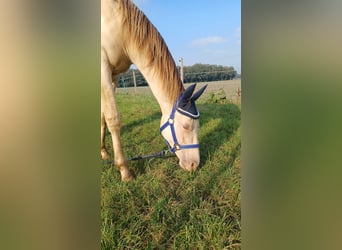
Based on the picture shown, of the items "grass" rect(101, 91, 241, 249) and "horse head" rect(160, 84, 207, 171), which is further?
"horse head" rect(160, 84, 207, 171)

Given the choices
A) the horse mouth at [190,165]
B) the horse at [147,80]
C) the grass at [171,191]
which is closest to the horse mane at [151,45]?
the horse at [147,80]

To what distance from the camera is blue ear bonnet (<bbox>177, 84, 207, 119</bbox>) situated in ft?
5.54

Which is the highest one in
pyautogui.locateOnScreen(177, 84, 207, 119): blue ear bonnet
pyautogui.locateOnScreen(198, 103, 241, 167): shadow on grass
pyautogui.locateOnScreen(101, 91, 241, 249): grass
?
pyautogui.locateOnScreen(177, 84, 207, 119): blue ear bonnet

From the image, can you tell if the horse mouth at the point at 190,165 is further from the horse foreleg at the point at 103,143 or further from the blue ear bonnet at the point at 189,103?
the horse foreleg at the point at 103,143

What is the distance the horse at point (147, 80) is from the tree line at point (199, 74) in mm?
36

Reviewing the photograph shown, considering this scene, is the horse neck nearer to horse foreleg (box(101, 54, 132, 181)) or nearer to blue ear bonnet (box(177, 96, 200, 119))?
blue ear bonnet (box(177, 96, 200, 119))

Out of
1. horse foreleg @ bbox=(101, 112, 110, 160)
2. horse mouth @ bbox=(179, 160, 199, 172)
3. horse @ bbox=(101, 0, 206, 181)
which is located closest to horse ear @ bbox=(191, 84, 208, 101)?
horse @ bbox=(101, 0, 206, 181)

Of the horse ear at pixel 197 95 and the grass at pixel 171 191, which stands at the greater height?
the horse ear at pixel 197 95

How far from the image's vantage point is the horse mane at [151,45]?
1.62 meters

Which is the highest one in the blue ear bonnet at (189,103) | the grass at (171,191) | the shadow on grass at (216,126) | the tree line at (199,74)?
the tree line at (199,74)
